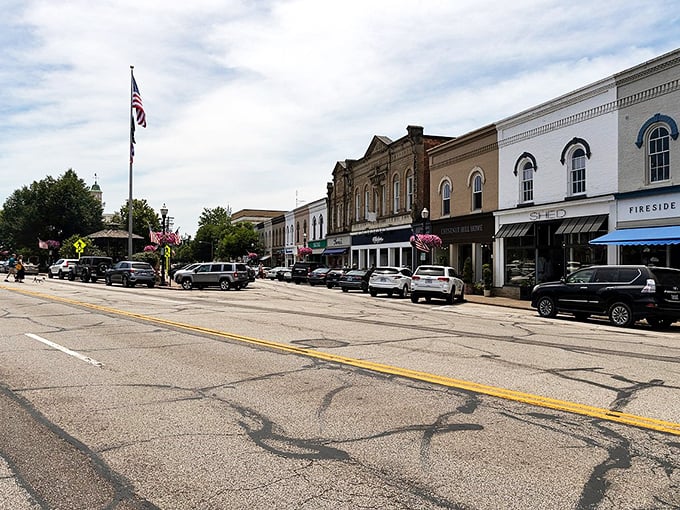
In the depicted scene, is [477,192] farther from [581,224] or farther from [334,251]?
[334,251]

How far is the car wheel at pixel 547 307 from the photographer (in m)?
20.0

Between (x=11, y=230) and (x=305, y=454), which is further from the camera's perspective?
(x=11, y=230)

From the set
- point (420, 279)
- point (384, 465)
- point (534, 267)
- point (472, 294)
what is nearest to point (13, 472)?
point (384, 465)

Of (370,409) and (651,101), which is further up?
(651,101)

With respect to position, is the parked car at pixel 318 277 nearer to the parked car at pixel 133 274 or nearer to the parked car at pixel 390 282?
the parked car at pixel 133 274

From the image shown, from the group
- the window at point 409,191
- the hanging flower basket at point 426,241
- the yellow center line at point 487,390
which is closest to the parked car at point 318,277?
the window at point 409,191

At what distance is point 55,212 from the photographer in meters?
77.8

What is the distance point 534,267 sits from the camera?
29.1 metres

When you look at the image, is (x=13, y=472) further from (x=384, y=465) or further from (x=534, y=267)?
(x=534, y=267)

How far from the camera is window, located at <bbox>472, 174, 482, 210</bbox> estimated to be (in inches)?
1331

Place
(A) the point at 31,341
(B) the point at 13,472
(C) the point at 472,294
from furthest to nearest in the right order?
(C) the point at 472,294, (A) the point at 31,341, (B) the point at 13,472

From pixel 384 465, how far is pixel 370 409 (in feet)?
5.65

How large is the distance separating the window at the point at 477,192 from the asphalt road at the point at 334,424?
22.2 metres

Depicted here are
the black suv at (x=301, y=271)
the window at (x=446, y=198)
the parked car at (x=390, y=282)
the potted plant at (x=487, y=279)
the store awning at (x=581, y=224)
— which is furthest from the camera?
the black suv at (x=301, y=271)
